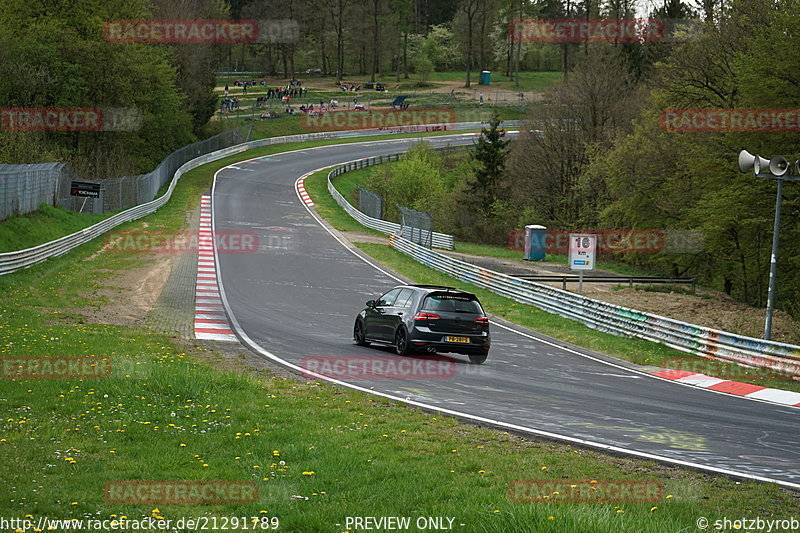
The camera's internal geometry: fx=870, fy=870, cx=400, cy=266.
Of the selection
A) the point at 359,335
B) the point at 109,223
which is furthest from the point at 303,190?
the point at 359,335

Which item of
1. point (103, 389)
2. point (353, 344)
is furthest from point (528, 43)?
point (103, 389)

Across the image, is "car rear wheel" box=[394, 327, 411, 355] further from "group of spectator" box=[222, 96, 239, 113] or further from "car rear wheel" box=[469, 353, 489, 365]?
"group of spectator" box=[222, 96, 239, 113]

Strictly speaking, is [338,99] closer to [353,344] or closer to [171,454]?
[353,344]

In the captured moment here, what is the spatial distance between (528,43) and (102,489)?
14337 cm

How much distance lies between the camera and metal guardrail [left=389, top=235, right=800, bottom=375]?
2003cm

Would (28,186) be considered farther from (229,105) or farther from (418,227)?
(229,105)

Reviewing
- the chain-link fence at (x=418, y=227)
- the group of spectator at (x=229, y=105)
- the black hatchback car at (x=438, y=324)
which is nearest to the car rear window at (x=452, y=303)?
the black hatchback car at (x=438, y=324)

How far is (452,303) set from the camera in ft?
64.4

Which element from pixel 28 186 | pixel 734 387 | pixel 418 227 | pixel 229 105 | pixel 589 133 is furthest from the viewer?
pixel 229 105

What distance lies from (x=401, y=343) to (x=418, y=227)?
88.0 ft

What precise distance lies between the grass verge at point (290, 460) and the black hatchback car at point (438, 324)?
4728mm

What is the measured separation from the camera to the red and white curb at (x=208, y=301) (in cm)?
2235

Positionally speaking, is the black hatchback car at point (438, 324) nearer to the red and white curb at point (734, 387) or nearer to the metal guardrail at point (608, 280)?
the red and white curb at point (734, 387)

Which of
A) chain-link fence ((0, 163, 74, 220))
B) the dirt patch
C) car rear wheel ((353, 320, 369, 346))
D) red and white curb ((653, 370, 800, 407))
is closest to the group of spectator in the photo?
chain-link fence ((0, 163, 74, 220))
